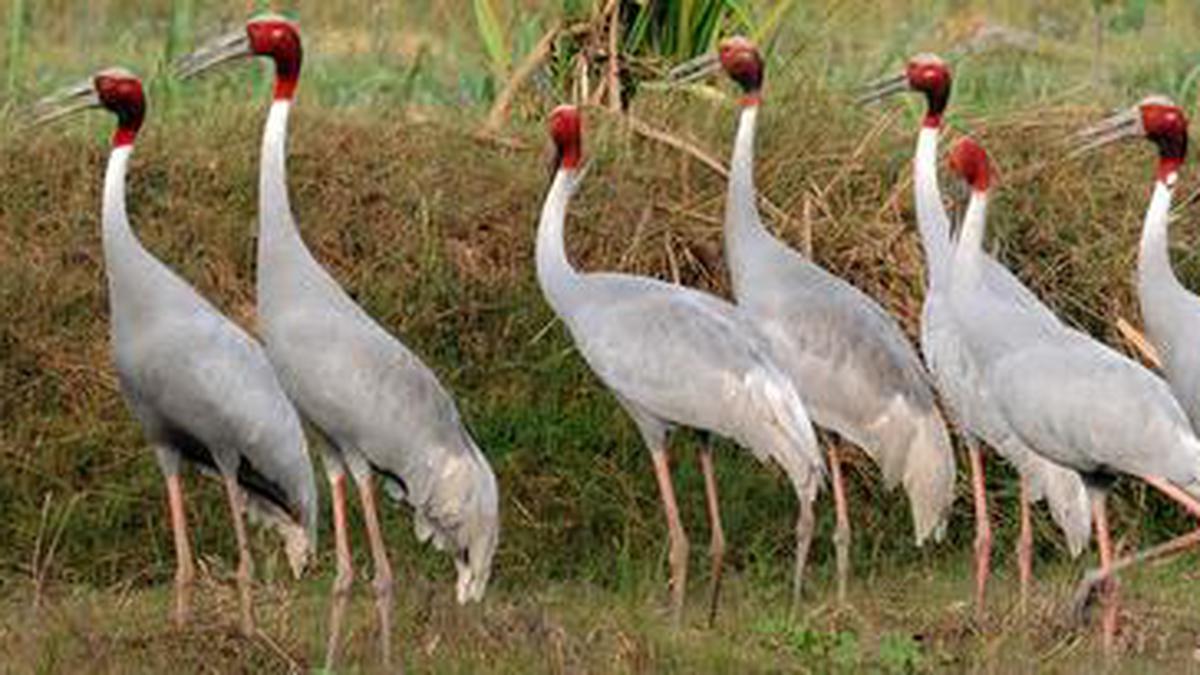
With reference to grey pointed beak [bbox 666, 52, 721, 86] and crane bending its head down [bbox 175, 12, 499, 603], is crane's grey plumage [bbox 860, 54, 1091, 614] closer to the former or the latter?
grey pointed beak [bbox 666, 52, 721, 86]

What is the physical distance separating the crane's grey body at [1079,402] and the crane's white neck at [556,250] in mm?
1102

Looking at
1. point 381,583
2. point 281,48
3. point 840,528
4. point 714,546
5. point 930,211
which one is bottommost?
point 840,528

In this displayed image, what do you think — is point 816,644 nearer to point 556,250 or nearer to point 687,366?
point 687,366

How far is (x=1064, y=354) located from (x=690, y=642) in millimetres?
1299

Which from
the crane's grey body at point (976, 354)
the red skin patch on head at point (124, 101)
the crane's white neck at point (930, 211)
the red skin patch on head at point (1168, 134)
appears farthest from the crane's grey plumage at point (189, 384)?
the red skin patch on head at point (1168, 134)

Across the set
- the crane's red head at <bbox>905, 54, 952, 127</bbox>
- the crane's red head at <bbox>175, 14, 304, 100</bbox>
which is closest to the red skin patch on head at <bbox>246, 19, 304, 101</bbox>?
the crane's red head at <bbox>175, 14, 304, 100</bbox>

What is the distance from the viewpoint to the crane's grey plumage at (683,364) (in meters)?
9.23

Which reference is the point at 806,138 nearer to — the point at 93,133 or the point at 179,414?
the point at 93,133

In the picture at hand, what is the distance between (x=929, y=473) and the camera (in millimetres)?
9836

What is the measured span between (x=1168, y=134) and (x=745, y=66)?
4.53ft

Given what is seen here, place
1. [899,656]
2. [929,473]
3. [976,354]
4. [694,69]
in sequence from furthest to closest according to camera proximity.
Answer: [694,69] → [929,473] → [976,354] → [899,656]

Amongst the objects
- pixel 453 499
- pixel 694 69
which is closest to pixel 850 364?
pixel 453 499

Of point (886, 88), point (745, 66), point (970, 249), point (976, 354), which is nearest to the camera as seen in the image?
point (976, 354)

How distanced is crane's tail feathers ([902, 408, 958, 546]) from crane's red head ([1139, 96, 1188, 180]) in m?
0.97
